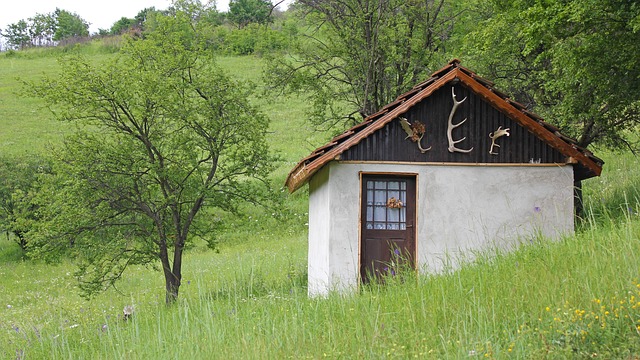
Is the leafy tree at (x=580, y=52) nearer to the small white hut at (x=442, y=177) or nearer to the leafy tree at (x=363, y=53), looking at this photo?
the small white hut at (x=442, y=177)

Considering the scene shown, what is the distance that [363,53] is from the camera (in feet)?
74.6

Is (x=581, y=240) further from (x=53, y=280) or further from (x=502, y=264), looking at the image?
(x=53, y=280)

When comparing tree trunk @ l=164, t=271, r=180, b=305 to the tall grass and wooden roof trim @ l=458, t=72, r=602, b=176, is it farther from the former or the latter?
wooden roof trim @ l=458, t=72, r=602, b=176

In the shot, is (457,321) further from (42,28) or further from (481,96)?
(42,28)

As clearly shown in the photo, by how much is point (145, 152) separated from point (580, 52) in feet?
31.3

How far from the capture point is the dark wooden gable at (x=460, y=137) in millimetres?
13875

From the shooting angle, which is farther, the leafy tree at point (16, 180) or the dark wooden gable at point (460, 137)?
the leafy tree at point (16, 180)

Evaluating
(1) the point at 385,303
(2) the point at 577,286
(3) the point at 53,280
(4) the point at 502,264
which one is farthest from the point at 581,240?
(3) the point at 53,280

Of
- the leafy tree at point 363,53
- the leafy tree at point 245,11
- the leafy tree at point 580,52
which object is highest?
the leafy tree at point 245,11

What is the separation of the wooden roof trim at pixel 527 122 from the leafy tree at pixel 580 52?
6.57 ft

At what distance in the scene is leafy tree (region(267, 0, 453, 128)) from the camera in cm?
2253

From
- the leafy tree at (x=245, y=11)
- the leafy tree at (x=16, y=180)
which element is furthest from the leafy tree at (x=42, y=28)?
the leafy tree at (x=16, y=180)

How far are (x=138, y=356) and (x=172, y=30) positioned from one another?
1126 cm

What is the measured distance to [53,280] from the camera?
26.5 m
